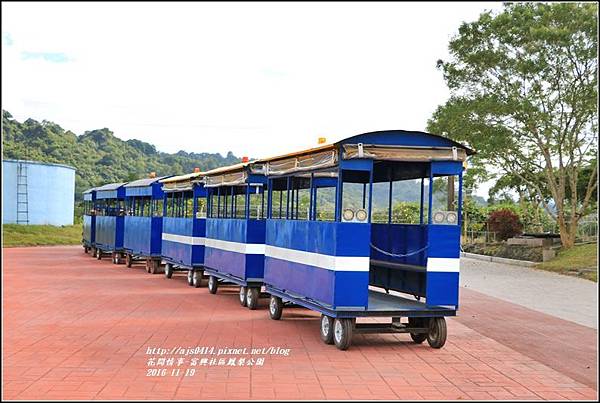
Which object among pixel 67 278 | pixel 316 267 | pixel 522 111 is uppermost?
pixel 522 111

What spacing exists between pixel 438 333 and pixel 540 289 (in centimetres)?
1024

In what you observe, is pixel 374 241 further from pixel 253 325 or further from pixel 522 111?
pixel 522 111

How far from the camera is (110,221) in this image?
82.3 ft

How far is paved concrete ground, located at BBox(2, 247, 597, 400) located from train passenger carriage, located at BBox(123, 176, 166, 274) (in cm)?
682

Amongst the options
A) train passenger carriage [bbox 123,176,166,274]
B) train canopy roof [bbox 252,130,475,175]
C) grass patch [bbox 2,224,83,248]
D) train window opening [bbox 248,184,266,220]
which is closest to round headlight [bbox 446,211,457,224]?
train canopy roof [bbox 252,130,475,175]

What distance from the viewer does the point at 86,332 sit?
32.1 feet

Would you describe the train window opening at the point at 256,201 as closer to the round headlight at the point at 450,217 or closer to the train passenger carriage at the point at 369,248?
the train passenger carriage at the point at 369,248

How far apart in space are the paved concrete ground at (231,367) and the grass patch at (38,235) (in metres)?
23.5

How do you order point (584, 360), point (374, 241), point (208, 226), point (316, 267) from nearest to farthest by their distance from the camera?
point (584, 360)
point (316, 267)
point (374, 241)
point (208, 226)

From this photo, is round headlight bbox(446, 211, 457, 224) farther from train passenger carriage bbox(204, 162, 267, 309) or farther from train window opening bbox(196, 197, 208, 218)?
train window opening bbox(196, 197, 208, 218)

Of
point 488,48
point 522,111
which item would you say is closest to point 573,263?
point 522,111

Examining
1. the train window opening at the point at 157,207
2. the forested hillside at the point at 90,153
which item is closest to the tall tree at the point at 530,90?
the train window opening at the point at 157,207

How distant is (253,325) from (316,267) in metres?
1.90

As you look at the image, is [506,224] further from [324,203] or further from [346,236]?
[346,236]
